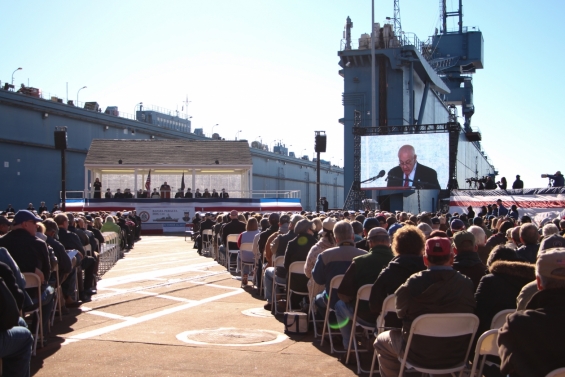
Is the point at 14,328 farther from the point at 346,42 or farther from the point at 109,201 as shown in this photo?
the point at 346,42

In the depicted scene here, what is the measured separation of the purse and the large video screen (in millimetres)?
26554

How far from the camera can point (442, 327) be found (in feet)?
16.8

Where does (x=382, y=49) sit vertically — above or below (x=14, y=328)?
above

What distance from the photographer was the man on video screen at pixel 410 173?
34.5 metres

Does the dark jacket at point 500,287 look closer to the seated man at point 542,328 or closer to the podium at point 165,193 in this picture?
the seated man at point 542,328

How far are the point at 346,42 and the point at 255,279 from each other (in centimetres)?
4370

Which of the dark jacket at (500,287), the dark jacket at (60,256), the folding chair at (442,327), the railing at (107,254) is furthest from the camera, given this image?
the railing at (107,254)

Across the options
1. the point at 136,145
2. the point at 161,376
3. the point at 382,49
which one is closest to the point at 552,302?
the point at 161,376

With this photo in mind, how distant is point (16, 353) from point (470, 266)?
13.4 ft

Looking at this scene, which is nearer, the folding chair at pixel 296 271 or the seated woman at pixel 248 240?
the folding chair at pixel 296 271

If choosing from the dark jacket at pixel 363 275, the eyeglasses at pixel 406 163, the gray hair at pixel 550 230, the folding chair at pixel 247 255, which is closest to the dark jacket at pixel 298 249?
the dark jacket at pixel 363 275

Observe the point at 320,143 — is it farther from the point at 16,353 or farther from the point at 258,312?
the point at 16,353

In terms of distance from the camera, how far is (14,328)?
538 cm

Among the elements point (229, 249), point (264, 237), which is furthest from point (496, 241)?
point (229, 249)
